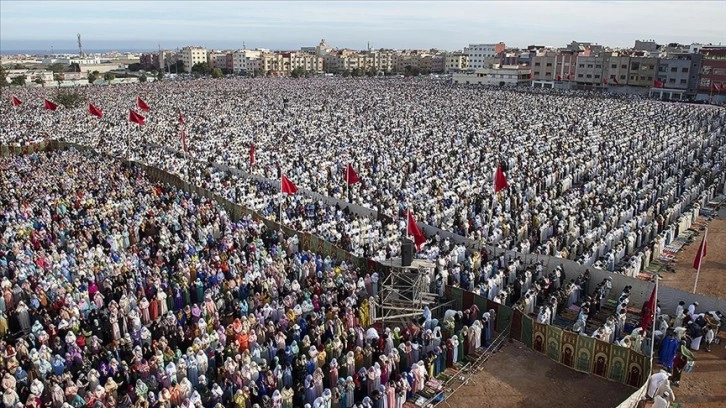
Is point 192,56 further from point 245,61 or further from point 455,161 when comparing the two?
point 455,161

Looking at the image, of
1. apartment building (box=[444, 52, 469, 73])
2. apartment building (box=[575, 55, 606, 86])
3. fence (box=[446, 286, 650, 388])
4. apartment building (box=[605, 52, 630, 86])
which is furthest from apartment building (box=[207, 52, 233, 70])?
fence (box=[446, 286, 650, 388])

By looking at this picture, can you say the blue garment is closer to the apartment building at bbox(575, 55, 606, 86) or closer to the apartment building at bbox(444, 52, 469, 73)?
the apartment building at bbox(575, 55, 606, 86)

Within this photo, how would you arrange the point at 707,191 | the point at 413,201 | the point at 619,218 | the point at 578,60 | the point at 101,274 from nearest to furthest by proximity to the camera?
1. the point at 101,274
2. the point at 619,218
3. the point at 413,201
4. the point at 707,191
5. the point at 578,60

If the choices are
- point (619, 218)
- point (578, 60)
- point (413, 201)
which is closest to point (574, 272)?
point (619, 218)

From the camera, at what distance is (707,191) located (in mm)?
19469

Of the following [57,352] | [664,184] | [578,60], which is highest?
[578,60]

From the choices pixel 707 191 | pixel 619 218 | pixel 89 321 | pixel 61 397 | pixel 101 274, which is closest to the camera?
pixel 61 397

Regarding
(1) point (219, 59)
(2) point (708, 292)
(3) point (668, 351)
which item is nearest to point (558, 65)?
(2) point (708, 292)

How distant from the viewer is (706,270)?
1416cm

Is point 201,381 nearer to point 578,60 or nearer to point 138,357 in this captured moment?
point 138,357

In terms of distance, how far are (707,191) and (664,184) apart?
1451mm

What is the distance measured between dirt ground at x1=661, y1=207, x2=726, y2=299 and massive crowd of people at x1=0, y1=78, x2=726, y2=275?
2.28 feet

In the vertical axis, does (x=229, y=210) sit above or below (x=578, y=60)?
below

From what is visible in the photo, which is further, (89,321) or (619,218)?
(619,218)
